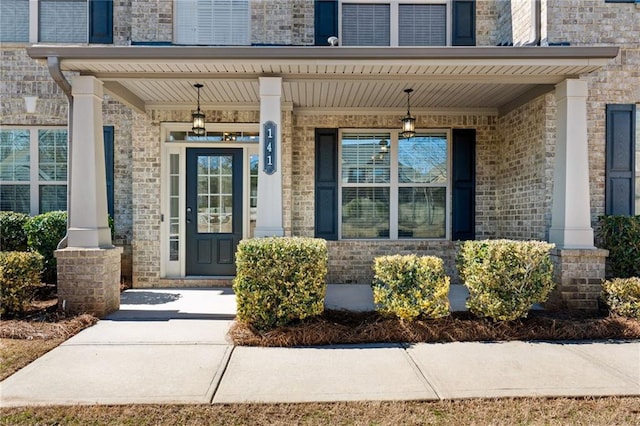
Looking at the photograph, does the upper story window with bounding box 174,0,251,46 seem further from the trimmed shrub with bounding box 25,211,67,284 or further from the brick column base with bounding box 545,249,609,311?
the brick column base with bounding box 545,249,609,311

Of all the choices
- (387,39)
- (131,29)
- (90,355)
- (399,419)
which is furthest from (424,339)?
(131,29)

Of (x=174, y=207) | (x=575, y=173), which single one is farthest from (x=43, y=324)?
(x=575, y=173)

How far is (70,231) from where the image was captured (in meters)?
5.20

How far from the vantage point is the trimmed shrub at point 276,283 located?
4426 millimetres

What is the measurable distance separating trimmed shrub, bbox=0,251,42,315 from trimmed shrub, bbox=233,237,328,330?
2.77 m

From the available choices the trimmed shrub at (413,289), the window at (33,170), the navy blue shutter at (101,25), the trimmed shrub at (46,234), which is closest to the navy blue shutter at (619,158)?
the trimmed shrub at (413,289)

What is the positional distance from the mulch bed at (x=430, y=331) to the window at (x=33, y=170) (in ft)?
15.8

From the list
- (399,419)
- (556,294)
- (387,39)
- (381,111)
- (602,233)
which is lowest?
(399,419)

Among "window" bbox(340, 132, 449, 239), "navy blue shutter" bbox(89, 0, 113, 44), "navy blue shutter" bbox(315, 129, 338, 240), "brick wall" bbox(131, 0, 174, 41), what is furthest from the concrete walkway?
"navy blue shutter" bbox(89, 0, 113, 44)

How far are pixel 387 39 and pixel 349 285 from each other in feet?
14.7

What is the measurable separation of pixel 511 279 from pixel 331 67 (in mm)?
3359

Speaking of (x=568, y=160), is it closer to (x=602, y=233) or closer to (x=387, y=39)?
(x=602, y=233)

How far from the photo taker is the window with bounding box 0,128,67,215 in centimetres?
717

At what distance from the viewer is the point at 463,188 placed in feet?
24.4
